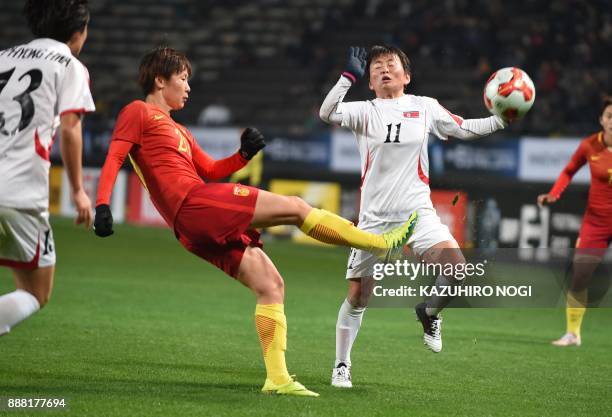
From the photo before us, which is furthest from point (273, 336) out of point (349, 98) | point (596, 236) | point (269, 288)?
point (349, 98)

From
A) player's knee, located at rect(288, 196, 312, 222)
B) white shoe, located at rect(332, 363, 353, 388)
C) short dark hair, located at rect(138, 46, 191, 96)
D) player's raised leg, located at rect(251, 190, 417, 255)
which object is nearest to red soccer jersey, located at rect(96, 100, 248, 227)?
short dark hair, located at rect(138, 46, 191, 96)

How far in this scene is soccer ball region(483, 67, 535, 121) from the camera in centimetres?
727

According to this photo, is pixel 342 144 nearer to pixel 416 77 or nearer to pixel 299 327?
pixel 416 77

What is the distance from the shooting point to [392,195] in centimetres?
730

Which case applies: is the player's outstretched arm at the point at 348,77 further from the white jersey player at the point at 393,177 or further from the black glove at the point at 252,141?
the black glove at the point at 252,141

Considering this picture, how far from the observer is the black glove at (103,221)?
19.1 ft

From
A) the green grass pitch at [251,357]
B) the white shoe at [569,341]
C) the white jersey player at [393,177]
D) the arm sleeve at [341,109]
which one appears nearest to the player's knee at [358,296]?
the white jersey player at [393,177]

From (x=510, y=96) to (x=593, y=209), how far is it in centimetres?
351

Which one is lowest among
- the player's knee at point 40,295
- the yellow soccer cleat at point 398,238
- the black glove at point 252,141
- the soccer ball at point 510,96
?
the player's knee at point 40,295

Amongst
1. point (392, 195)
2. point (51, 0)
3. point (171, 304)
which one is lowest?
point (171, 304)

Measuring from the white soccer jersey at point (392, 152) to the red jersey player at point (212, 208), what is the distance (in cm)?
69

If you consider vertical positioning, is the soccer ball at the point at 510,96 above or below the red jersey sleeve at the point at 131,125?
above

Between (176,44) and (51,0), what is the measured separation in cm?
2285

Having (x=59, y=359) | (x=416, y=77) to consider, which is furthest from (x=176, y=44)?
(x=59, y=359)
